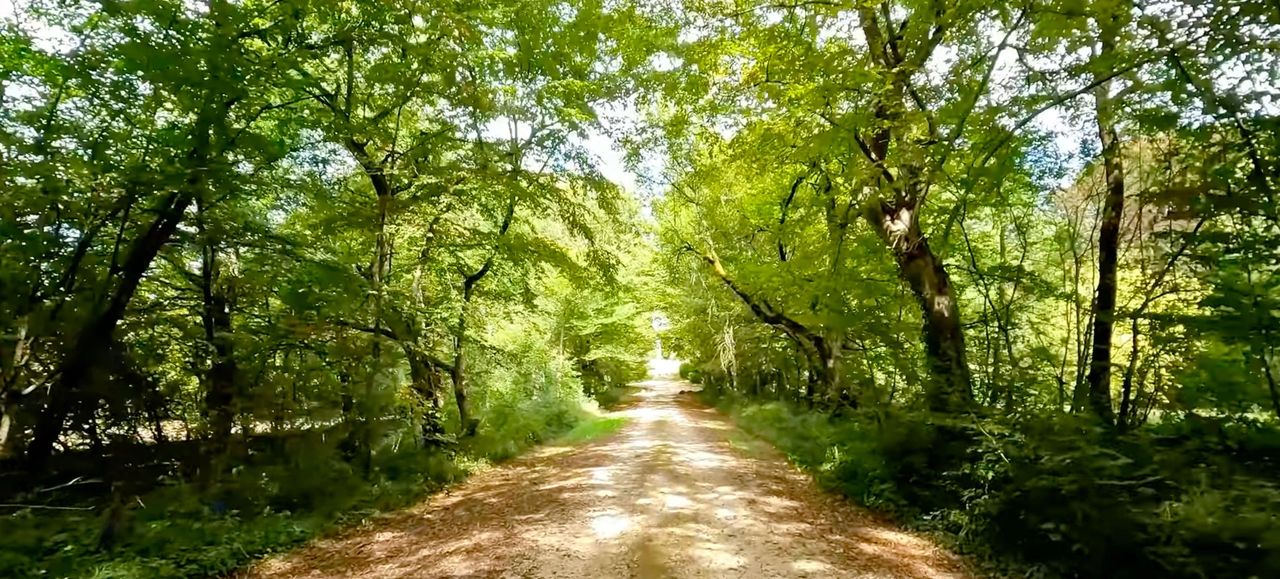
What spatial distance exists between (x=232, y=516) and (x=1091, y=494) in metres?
8.14

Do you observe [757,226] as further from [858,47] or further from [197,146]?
[197,146]

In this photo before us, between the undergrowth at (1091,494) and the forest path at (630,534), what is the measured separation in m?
0.55

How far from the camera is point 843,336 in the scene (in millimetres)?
12508

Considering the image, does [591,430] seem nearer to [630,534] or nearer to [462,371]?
[462,371]

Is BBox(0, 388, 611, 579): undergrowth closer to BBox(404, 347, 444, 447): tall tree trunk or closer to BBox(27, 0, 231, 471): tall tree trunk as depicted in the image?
BBox(404, 347, 444, 447): tall tree trunk

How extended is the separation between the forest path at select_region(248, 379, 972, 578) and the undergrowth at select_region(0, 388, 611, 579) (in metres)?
0.36

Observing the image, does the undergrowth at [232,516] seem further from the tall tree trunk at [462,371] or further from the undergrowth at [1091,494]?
the undergrowth at [1091,494]

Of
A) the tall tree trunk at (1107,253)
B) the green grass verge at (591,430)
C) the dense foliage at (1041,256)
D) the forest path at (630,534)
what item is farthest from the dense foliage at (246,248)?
the tall tree trunk at (1107,253)

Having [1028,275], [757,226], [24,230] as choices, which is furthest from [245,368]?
[757,226]

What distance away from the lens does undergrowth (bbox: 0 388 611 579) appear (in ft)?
16.7

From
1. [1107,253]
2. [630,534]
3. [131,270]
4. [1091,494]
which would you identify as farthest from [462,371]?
[1107,253]

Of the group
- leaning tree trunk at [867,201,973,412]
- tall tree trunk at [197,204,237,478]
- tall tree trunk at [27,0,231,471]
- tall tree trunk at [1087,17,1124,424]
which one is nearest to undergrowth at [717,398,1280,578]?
leaning tree trunk at [867,201,973,412]

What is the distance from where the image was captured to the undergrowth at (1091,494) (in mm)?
4039

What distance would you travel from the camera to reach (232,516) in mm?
6543
